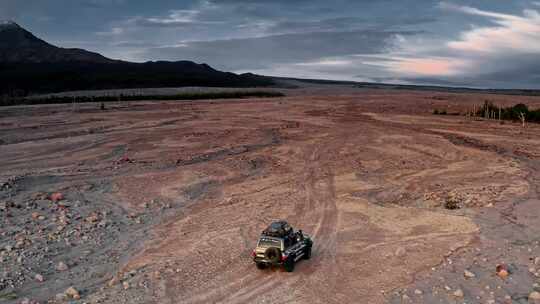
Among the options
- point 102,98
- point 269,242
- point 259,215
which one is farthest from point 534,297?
point 102,98

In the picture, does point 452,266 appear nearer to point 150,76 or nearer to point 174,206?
point 174,206

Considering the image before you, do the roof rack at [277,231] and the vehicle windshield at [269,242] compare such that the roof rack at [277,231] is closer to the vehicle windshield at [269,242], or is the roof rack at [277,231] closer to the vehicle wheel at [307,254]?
the vehicle windshield at [269,242]

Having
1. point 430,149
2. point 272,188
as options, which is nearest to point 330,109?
point 430,149

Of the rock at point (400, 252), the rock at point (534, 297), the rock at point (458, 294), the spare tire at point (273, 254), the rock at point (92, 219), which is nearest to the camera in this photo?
the rock at point (534, 297)

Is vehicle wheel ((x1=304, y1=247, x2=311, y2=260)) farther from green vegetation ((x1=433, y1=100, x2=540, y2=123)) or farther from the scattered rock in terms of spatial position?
green vegetation ((x1=433, y1=100, x2=540, y2=123))

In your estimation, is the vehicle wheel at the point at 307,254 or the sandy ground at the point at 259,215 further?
the vehicle wheel at the point at 307,254

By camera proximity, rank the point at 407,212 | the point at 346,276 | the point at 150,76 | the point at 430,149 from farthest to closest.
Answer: the point at 150,76 < the point at 430,149 < the point at 407,212 < the point at 346,276

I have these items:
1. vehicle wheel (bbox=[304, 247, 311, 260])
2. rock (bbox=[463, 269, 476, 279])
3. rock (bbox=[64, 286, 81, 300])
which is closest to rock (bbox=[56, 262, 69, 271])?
rock (bbox=[64, 286, 81, 300])

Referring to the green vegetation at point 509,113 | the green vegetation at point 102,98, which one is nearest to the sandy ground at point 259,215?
the green vegetation at point 509,113
